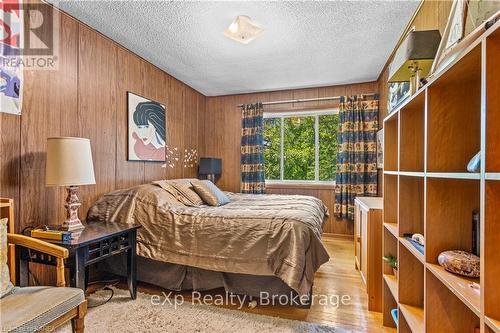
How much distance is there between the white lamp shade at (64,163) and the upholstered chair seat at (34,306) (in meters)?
0.72

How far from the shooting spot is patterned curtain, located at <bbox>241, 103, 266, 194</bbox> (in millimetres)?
4496

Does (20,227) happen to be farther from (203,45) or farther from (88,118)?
(203,45)

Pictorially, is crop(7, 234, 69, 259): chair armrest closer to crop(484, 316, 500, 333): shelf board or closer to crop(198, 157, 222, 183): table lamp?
crop(484, 316, 500, 333): shelf board

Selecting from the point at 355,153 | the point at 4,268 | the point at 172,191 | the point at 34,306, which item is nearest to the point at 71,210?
the point at 4,268

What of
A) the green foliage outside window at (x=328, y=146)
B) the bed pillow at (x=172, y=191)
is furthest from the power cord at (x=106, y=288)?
the green foliage outside window at (x=328, y=146)

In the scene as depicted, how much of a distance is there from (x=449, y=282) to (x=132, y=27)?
3012mm

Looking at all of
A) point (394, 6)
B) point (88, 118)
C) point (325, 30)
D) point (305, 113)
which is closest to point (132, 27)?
point (88, 118)

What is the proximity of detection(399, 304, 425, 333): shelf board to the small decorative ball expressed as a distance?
397mm

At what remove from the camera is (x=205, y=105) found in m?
4.89

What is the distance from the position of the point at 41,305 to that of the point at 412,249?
1842 mm

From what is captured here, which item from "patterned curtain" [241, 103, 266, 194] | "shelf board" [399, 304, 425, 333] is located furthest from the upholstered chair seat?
"patterned curtain" [241, 103, 266, 194]

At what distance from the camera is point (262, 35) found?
2586 millimetres

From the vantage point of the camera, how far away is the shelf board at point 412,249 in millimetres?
1121

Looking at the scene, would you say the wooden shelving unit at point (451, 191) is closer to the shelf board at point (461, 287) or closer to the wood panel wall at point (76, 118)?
the shelf board at point (461, 287)
